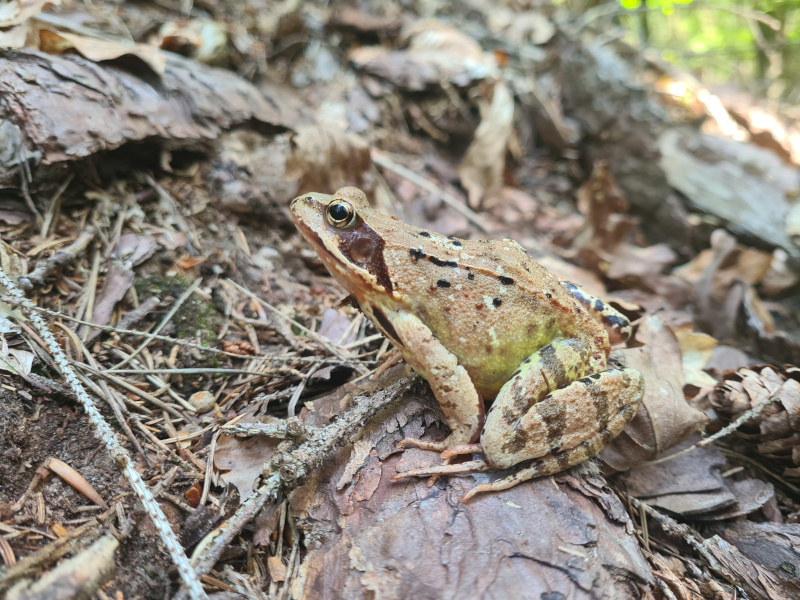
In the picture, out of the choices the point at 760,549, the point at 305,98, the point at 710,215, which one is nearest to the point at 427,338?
the point at 760,549

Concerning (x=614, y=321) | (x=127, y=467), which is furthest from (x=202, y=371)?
(x=614, y=321)

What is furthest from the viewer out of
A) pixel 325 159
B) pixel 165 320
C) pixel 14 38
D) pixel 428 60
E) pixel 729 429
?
pixel 428 60

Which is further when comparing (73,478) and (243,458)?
(243,458)

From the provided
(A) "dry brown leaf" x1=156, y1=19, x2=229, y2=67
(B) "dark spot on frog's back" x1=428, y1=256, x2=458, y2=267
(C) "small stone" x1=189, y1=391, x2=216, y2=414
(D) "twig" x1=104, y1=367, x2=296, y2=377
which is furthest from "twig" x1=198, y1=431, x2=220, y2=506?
(A) "dry brown leaf" x1=156, y1=19, x2=229, y2=67

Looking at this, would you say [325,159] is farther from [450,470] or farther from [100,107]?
[450,470]

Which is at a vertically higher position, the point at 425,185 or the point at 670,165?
the point at 670,165

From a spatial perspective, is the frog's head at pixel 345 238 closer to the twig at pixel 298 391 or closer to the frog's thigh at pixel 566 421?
the twig at pixel 298 391

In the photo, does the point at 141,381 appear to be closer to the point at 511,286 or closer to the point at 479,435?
the point at 479,435
